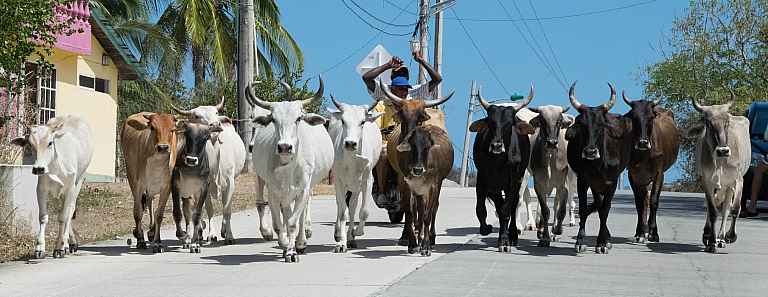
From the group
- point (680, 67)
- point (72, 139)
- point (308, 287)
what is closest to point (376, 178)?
point (72, 139)

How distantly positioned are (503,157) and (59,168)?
220 inches

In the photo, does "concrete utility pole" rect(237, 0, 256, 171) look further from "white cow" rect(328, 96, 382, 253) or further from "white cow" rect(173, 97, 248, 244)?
"white cow" rect(328, 96, 382, 253)

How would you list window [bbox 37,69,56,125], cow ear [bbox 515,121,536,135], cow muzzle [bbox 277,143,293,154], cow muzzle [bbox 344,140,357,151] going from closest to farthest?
cow muzzle [bbox 277,143,293,154] → cow muzzle [bbox 344,140,357,151] → cow ear [bbox 515,121,536,135] → window [bbox 37,69,56,125]

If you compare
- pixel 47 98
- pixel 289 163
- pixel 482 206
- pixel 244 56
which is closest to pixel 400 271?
pixel 289 163

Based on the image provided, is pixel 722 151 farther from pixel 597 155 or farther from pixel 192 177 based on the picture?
pixel 192 177

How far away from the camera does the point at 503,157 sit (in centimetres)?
1507

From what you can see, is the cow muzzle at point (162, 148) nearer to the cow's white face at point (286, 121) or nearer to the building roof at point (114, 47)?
the cow's white face at point (286, 121)

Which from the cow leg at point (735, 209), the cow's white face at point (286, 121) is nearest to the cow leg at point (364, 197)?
the cow's white face at point (286, 121)

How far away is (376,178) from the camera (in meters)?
18.2

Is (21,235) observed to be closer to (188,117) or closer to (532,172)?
(188,117)

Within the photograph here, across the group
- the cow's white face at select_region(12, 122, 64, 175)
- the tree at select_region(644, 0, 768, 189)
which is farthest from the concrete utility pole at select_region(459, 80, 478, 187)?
the cow's white face at select_region(12, 122, 64, 175)

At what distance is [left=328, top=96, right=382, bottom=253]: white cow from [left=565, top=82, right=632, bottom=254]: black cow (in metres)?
2.65

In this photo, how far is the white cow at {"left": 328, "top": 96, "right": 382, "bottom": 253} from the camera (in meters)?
14.9

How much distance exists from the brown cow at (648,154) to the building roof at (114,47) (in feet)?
56.8
